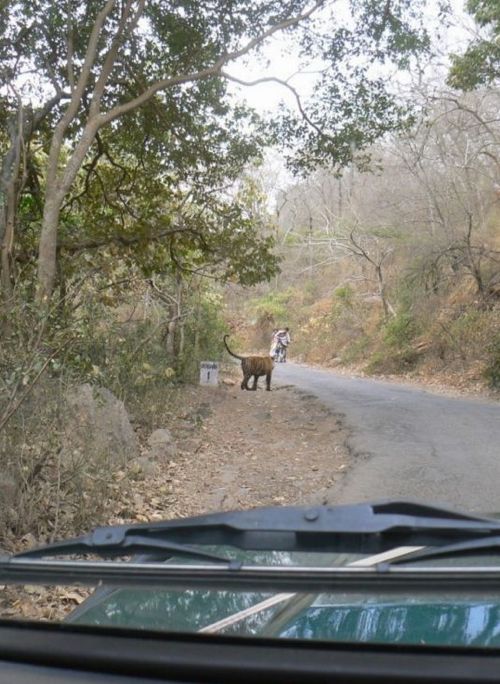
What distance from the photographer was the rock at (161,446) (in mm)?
11069

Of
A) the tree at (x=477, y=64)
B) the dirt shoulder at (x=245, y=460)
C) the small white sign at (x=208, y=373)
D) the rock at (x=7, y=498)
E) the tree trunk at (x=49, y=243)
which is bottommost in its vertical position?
the dirt shoulder at (x=245, y=460)

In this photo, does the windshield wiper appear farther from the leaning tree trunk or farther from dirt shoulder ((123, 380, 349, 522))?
the leaning tree trunk

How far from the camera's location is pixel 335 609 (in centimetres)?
251

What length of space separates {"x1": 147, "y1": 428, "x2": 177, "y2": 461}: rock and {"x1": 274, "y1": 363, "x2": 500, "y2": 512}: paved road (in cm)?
279

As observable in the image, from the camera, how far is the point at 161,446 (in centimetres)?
1157

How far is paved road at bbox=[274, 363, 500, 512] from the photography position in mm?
8516

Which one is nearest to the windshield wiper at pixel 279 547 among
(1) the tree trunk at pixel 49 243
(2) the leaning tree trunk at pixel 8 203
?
(2) the leaning tree trunk at pixel 8 203

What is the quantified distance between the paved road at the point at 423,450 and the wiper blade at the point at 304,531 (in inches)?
98.1

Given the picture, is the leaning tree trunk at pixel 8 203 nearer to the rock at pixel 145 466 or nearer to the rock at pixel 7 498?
the rock at pixel 145 466

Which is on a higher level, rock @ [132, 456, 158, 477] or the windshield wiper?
the windshield wiper

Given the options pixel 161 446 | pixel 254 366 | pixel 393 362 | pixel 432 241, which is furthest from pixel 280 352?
pixel 161 446

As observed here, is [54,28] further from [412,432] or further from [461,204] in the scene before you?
[461,204]

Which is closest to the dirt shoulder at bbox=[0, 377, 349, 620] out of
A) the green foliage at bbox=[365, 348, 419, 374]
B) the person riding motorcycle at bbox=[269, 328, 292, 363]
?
the green foliage at bbox=[365, 348, 419, 374]

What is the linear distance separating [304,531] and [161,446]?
9.34m
